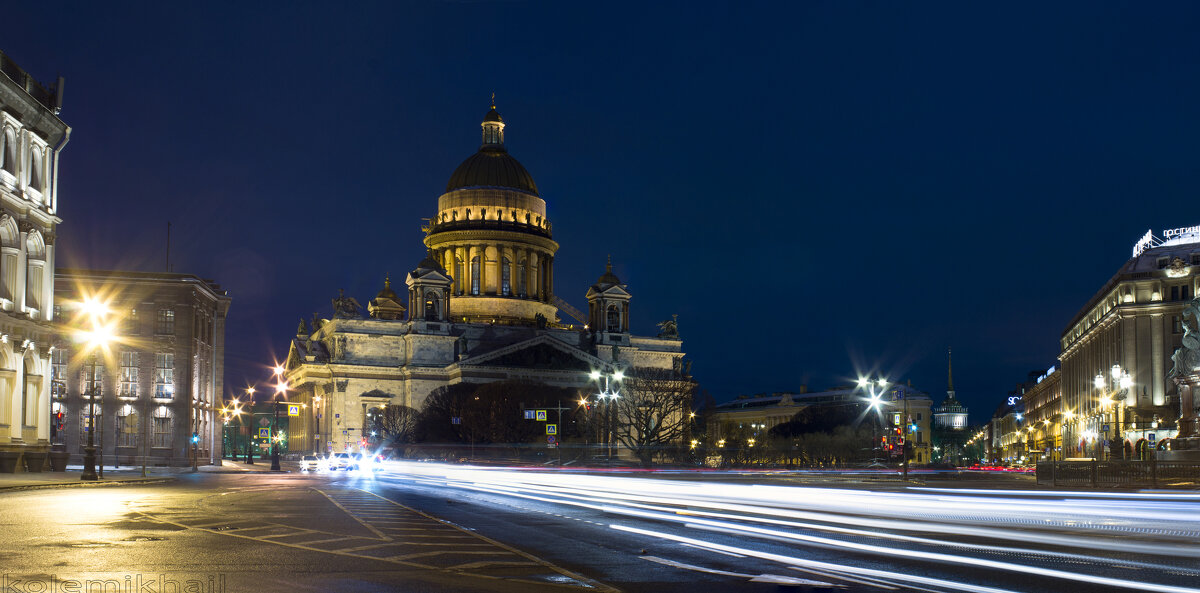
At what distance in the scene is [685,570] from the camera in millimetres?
15117

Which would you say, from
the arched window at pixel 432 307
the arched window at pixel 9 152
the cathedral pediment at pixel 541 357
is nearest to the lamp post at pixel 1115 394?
the cathedral pediment at pixel 541 357

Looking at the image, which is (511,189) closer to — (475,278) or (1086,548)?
(475,278)

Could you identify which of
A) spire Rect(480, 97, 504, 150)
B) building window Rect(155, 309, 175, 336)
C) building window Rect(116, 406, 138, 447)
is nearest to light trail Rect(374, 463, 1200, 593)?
building window Rect(155, 309, 175, 336)

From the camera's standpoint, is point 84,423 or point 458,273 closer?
point 84,423

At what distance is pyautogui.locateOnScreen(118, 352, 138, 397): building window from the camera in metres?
78.2

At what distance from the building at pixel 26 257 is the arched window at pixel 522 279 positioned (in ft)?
329

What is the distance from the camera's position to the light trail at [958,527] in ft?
49.9

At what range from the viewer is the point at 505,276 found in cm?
14675

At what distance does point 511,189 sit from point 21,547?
133 meters

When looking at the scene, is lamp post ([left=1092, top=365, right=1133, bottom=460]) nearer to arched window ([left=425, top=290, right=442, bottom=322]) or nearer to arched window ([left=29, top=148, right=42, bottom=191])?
arched window ([left=425, top=290, right=442, bottom=322])

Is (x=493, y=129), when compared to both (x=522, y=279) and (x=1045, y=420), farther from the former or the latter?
(x=1045, y=420)

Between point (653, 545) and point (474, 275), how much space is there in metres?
128

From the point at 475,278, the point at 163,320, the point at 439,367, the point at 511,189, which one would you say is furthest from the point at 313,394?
the point at 163,320

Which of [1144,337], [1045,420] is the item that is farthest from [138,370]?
[1045,420]
